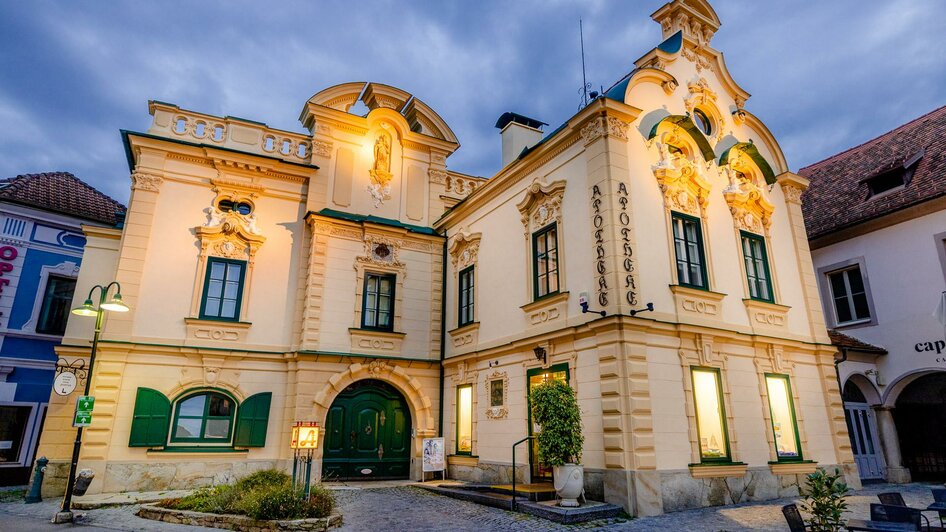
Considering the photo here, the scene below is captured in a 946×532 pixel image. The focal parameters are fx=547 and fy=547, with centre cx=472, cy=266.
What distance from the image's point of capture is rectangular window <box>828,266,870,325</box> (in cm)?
1762

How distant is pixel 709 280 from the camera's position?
1288 centimetres

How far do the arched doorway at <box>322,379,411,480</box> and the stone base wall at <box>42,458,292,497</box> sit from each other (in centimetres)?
139

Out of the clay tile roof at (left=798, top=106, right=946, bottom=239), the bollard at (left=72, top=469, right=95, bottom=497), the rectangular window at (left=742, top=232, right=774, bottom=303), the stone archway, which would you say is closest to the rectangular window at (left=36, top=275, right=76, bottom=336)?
the bollard at (left=72, top=469, right=95, bottom=497)

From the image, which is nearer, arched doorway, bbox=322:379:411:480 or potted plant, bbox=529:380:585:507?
potted plant, bbox=529:380:585:507

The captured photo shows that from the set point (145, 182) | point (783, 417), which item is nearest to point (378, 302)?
point (145, 182)

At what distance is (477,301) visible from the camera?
16109mm

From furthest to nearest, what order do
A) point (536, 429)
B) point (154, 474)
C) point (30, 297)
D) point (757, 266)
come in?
point (30, 297) < point (757, 266) < point (154, 474) < point (536, 429)

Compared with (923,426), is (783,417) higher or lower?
higher

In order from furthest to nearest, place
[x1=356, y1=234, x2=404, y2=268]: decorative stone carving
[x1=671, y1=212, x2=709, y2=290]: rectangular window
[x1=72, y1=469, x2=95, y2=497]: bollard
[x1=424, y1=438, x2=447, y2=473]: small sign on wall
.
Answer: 1. [x1=356, y1=234, x2=404, y2=268]: decorative stone carving
2. [x1=424, y1=438, x2=447, y2=473]: small sign on wall
3. [x1=671, y1=212, x2=709, y2=290]: rectangular window
4. [x1=72, y1=469, x2=95, y2=497]: bollard

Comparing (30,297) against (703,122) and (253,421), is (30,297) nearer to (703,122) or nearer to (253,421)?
(253,421)

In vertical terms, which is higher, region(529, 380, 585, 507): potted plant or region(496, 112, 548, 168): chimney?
region(496, 112, 548, 168): chimney

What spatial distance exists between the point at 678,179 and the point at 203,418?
13750 mm

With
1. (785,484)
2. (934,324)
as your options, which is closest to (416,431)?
(785,484)

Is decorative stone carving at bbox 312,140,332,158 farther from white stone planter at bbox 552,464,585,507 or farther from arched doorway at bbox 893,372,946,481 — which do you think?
arched doorway at bbox 893,372,946,481
